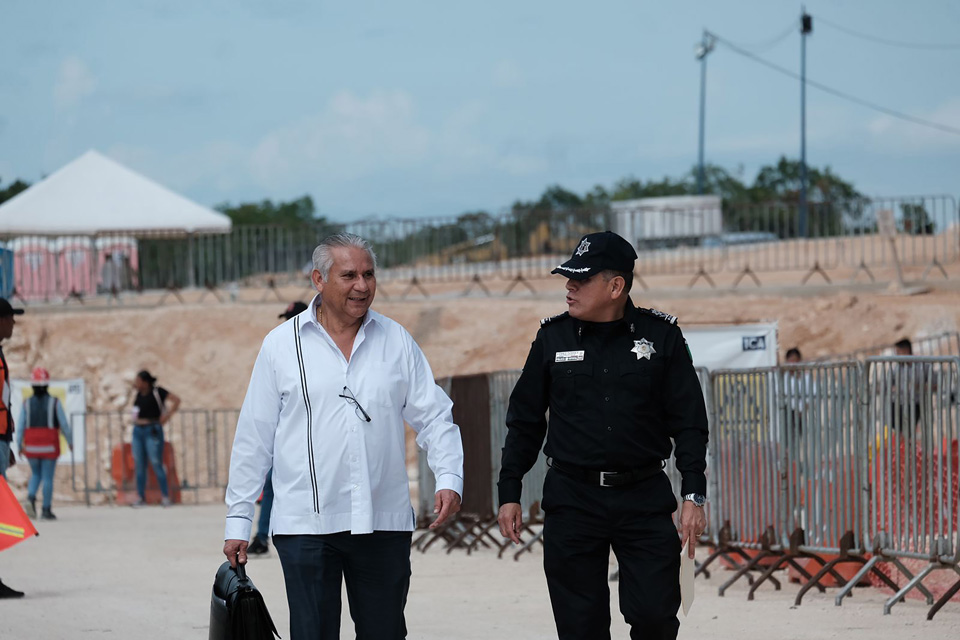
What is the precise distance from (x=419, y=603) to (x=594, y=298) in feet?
15.6

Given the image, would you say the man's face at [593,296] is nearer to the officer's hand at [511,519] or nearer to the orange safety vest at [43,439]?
the officer's hand at [511,519]

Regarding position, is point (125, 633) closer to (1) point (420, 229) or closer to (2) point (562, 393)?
(2) point (562, 393)

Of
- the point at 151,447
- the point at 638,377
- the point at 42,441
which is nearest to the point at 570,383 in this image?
the point at 638,377

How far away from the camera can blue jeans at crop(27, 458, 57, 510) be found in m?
18.0

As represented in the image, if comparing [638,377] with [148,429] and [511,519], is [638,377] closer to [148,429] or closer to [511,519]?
[511,519]

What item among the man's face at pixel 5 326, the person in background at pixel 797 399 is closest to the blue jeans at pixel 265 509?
the man's face at pixel 5 326

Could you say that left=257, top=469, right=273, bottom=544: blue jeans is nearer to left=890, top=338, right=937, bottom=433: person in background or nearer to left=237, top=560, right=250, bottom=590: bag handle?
left=890, top=338, right=937, bottom=433: person in background

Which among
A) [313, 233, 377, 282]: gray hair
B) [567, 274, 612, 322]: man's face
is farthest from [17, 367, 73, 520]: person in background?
[567, 274, 612, 322]: man's face

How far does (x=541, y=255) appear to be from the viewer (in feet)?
101

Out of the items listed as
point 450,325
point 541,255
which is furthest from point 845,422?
point 541,255

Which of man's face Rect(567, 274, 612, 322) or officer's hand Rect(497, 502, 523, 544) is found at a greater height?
man's face Rect(567, 274, 612, 322)

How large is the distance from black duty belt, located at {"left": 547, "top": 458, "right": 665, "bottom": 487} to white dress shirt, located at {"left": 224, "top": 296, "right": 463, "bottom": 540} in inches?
17.5

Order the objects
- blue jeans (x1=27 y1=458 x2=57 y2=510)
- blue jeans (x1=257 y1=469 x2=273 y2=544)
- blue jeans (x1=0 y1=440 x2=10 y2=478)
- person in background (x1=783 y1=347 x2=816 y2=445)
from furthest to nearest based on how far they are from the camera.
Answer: blue jeans (x1=27 y1=458 x2=57 y2=510) → blue jeans (x1=257 y1=469 x2=273 y2=544) → blue jeans (x1=0 y1=440 x2=10 y2=478) → person in background (x1=783 y1=347 x2=816 y2=445)

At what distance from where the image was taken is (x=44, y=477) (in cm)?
1834
